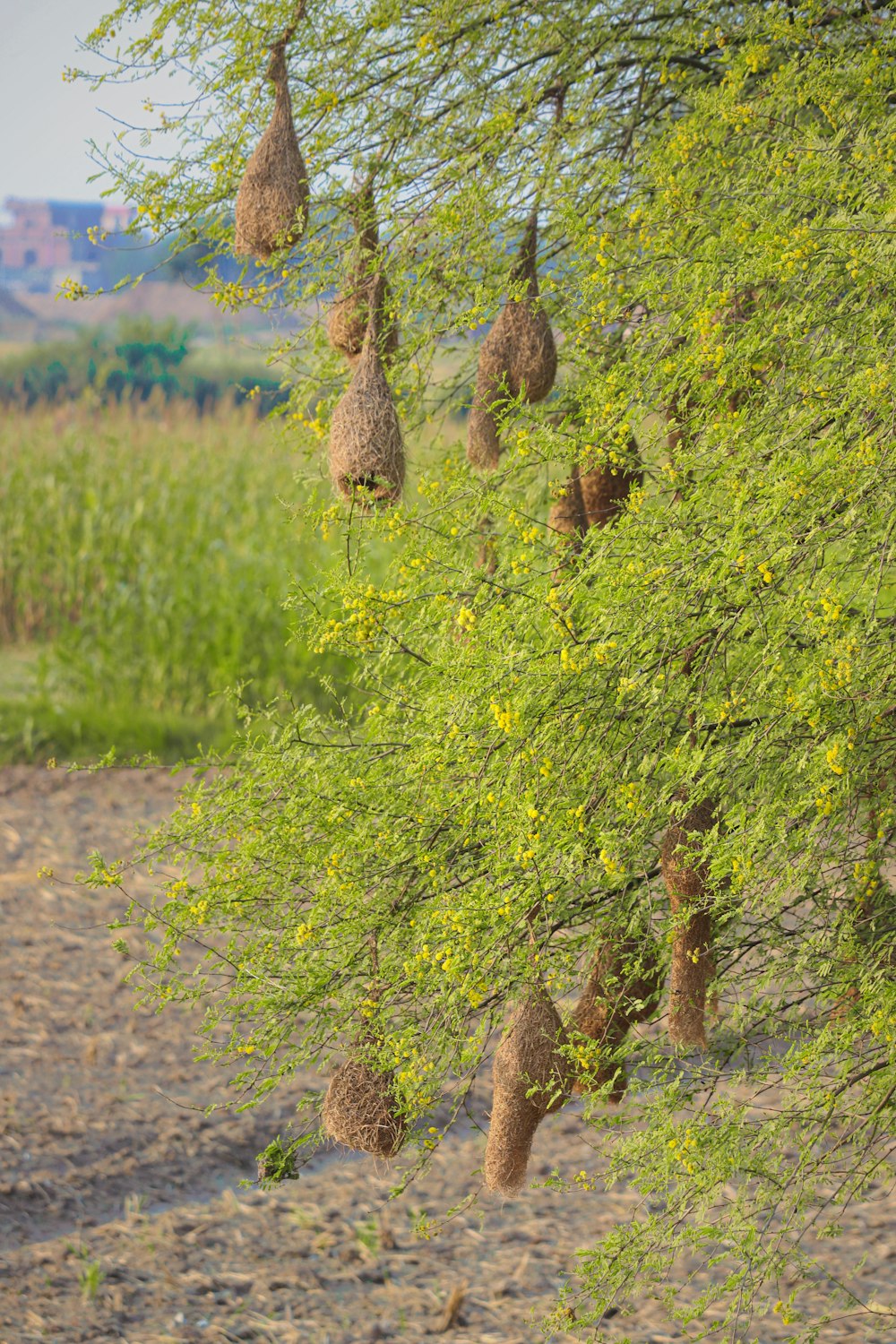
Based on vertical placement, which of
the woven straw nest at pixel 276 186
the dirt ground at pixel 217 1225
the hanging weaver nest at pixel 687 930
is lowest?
the dirt ground at pixel 217 1225

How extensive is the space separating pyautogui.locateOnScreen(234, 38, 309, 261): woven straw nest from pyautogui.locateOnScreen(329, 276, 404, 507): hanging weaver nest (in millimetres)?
248

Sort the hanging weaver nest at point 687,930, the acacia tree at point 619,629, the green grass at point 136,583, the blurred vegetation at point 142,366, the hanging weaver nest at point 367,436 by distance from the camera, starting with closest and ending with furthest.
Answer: the acacia tree at point 619,629, the hanging weaver nest at point 687,930, the hanging weaver nest at point 367,436, the green grass at point 136,583, the blurred vegetation at point 142,366

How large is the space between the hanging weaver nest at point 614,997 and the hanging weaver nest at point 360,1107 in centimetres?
40

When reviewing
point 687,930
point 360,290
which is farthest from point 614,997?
point 360,290

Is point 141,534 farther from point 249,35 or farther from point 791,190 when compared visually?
point 791,190

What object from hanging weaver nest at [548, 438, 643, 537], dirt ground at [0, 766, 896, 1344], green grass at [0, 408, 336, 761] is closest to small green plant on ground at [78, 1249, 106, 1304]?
dirt ground at [0, 766, 896, 1344]

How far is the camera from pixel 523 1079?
2605 mm

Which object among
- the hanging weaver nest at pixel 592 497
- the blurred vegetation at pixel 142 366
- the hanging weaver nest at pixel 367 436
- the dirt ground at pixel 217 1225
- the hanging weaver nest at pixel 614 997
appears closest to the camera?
the hanging weaver nest at pixel 614 997

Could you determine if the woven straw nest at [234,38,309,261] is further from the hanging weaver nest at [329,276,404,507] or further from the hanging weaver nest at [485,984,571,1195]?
the hanging weaver nest at [485,984,571,1195]

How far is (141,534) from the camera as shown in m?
11.5

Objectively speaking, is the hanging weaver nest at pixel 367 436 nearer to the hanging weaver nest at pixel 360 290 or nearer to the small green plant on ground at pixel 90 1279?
the hanging weaver nest at pixel 360 290

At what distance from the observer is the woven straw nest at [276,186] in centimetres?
294

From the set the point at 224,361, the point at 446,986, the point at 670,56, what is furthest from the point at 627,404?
the point at 224,361

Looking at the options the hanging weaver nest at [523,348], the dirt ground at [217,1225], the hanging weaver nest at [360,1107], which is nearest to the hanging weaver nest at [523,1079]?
the hanging weaver nest at [360,1107]
